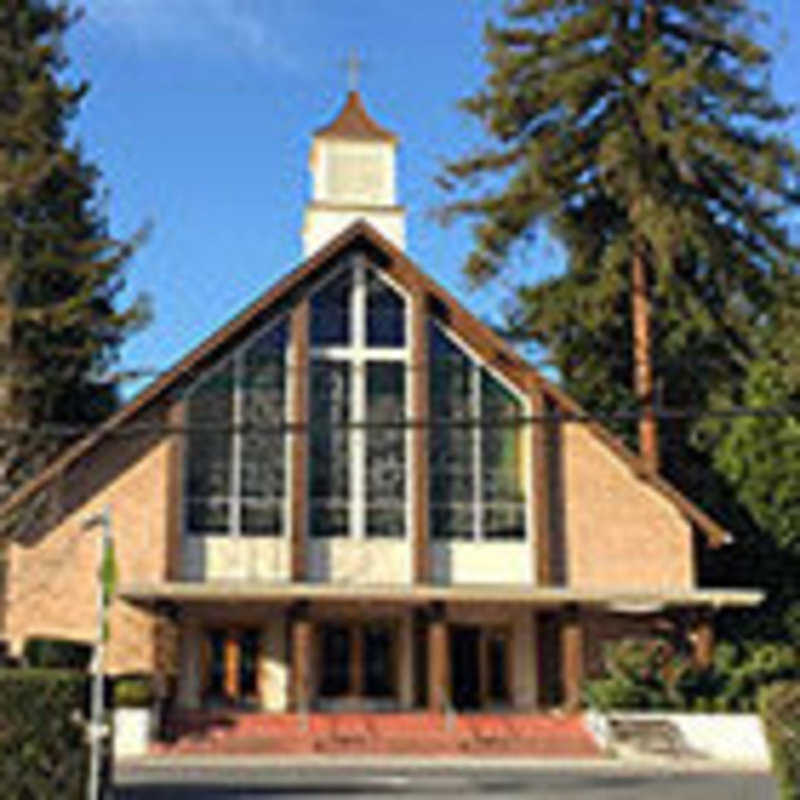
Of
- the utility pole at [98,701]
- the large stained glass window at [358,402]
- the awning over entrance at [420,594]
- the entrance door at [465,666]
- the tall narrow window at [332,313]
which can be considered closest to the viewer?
the utility pole at [98,701]

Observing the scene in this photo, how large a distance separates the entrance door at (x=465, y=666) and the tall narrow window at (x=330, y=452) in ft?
12.4

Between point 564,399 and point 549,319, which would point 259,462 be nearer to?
point 564,399

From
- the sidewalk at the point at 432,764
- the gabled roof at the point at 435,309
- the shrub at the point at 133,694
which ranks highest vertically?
the gabled roof at the point at 435,309

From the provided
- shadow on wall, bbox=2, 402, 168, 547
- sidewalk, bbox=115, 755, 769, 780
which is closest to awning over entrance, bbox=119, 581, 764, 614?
shadow on wall, bbox=2, 402, 168, 547

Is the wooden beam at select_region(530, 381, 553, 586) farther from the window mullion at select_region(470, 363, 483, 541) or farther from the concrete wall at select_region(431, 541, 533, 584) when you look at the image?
the window mullion at select_region(470, 363, 483, 541)

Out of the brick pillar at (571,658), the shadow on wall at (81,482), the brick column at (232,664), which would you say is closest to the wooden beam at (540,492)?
the brick pillar at (571,658)

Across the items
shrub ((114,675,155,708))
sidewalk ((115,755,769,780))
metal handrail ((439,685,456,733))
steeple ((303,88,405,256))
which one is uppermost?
steeple ((303,88,405,256))

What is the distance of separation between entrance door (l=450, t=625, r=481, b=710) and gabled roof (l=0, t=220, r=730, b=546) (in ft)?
17.3

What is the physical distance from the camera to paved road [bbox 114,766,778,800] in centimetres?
1748

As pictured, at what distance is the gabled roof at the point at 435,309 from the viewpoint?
28.3 meters

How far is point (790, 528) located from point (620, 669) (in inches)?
300

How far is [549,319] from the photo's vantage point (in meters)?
34.9

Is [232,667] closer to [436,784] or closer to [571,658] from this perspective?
[571,658]

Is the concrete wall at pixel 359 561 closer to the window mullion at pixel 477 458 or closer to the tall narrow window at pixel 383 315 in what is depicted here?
the window mullion at pixel 477 458
